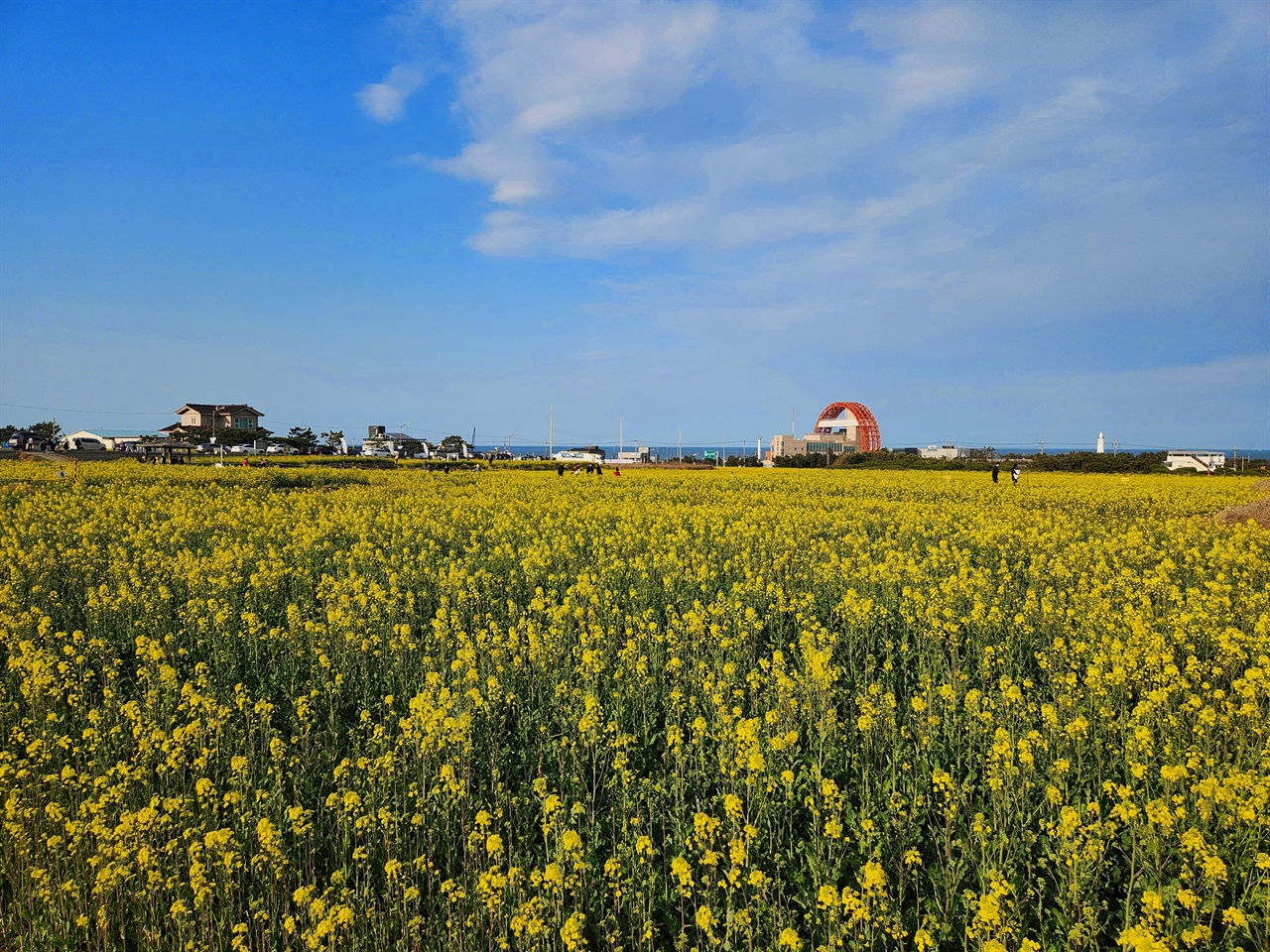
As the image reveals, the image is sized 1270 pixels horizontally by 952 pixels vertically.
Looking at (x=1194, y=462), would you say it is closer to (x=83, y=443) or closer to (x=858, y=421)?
(x=858, y=421)

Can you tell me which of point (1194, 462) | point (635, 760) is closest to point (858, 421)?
point (1194, 462)

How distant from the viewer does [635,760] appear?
5.19 m

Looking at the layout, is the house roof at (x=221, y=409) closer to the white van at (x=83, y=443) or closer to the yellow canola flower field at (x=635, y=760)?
the white van at (x=83, y=443)

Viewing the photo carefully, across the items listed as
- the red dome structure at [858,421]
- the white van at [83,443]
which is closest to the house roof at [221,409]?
the white van at [83,443]

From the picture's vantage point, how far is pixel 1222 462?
59469 millimetres

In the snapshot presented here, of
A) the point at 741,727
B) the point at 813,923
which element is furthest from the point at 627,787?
the point at 813,923

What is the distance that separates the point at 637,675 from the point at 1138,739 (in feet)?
12.1

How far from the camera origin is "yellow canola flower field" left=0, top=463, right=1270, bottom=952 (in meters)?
3.54

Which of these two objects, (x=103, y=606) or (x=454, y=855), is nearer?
(x=454, y=855)

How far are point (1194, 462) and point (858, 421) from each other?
37.6m

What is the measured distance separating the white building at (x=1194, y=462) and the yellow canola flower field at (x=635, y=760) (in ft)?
172

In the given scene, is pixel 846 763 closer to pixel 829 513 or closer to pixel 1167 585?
pixel 1167 585

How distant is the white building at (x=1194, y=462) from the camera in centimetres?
5141

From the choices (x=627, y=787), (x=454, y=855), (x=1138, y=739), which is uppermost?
(x=1138, y=739)
